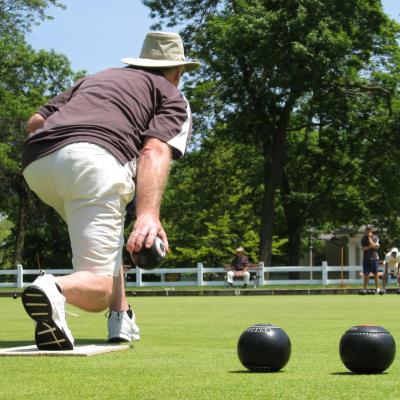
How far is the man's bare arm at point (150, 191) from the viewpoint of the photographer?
204 inches

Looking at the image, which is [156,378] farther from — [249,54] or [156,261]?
[249,54]

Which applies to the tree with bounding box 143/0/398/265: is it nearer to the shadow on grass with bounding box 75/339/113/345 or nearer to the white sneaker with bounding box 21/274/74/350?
the shadow on grass with bounding box 75/339/113/345

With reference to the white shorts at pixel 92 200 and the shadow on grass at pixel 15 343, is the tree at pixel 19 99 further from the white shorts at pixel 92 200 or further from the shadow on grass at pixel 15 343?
the white shorts at pixel 92 200

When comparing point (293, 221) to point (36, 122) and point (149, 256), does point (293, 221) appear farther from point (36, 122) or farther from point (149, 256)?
point (149, 256)

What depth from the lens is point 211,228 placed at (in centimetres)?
5109

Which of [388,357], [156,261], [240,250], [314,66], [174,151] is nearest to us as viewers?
[388,357]

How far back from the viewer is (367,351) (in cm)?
479

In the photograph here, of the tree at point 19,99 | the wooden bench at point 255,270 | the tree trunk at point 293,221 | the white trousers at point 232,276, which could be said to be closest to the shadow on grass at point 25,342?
the white trousers at point 232,276

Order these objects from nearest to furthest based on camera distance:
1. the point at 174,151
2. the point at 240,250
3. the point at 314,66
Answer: the point at 174,151 < the point at 240,250 < the point at 314,66

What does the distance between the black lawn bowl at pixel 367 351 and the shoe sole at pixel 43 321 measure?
5.00 feet

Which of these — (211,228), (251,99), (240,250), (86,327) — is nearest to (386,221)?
(211,228)

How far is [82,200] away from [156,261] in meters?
0.62

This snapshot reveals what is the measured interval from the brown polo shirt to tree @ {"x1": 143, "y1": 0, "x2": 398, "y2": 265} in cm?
2918

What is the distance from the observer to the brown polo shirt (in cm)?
559
